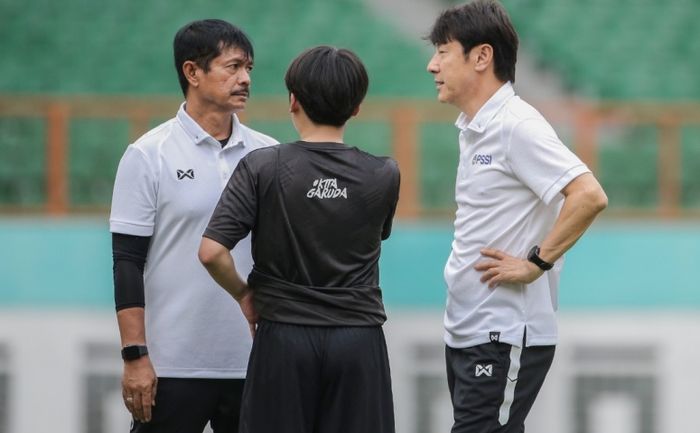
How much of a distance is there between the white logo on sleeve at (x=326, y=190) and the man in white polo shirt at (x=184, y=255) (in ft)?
1.33

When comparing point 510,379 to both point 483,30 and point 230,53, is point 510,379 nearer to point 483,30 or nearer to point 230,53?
point 483,30

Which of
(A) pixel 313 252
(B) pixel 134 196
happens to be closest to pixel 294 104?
(A) pixel 313 252

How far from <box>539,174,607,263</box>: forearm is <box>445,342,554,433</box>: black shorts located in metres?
0.28

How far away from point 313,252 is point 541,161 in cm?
61

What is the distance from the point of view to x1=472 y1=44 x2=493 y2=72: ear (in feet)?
10.2

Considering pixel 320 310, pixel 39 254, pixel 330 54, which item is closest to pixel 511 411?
pixel 320 310

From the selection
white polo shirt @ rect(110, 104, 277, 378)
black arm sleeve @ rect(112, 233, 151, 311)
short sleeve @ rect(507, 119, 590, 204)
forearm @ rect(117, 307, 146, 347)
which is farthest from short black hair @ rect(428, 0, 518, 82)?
forearm @ rect(117, 307, 146, 347)

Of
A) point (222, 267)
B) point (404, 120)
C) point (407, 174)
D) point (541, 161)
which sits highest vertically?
point (404, 120)

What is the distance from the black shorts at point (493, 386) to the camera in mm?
3074

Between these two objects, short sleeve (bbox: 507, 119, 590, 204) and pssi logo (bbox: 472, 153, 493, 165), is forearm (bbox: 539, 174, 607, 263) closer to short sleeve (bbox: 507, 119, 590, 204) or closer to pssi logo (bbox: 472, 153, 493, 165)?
short sleeve (bbox: 507, 119, 590, 204)

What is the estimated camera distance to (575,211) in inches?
118

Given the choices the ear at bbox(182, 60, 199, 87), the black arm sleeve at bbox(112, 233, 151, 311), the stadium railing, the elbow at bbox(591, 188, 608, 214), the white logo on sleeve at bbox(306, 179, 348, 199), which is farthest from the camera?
the stadium railing

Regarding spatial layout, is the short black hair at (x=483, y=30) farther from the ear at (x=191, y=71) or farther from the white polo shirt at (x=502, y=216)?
the ear at (x=191, y=71)

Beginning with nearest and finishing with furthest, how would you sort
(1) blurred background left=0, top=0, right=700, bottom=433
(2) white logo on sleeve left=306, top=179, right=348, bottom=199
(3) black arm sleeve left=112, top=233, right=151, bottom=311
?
(2) white logo on sleeve left=306, top=179, right=348, bottom=199 → (3) black arm sleeve left=112, top=233, right=151, bottom=311 → (1) blurred background left=0, top=0, right=700, bottom=433
